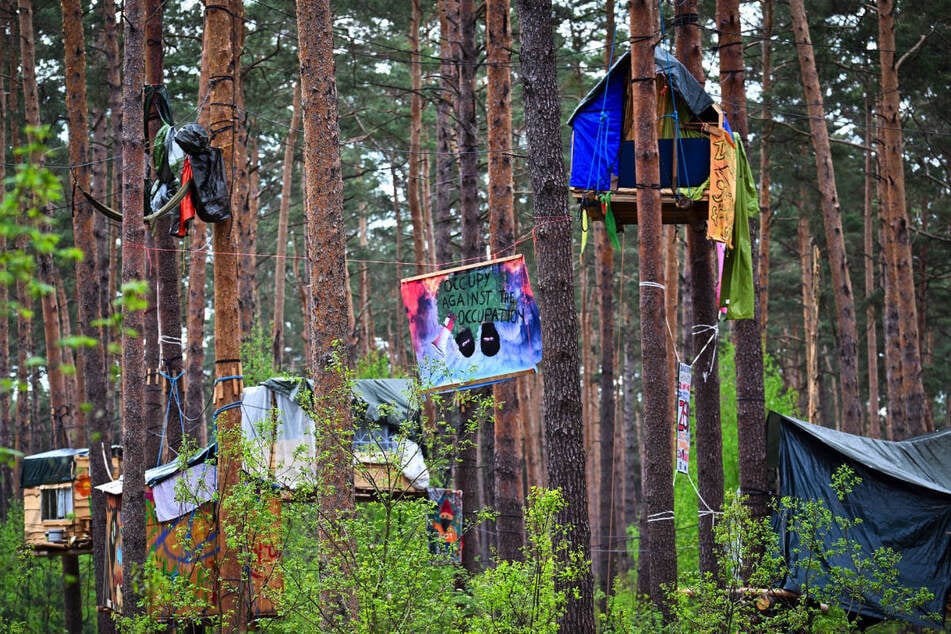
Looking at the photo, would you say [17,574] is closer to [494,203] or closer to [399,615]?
[494,203]

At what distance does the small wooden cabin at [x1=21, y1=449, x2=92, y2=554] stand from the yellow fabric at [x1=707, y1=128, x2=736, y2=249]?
35.9ft

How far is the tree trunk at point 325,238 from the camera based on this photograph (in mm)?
9006

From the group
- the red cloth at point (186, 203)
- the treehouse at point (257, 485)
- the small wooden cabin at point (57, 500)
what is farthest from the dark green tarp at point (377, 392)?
the small wooden cabin at point (57, 500)

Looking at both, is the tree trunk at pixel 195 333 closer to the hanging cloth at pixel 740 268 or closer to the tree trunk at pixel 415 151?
the tree trunk at pixel 415 151

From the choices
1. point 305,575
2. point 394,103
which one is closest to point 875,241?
point 394,103

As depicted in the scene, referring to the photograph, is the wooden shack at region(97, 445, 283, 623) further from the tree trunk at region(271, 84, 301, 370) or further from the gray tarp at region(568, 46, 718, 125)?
the tree trunk at region(271, 84, 301, 370)

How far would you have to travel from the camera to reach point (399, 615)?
25.5 ft

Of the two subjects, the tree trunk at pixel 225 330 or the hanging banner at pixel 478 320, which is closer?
the tree trunk at pixel 225 330

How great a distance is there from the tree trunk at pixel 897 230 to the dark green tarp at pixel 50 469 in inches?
564

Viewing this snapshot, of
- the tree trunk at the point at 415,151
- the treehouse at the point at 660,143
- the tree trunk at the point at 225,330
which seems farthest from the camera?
the tree trunk at the point at 415,151

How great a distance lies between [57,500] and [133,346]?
635 centimetres

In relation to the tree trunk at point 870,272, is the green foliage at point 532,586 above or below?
below

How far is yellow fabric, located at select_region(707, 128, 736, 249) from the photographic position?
11.0m

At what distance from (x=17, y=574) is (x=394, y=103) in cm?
1669
